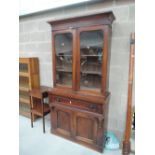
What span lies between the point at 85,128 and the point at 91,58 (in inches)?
42.8

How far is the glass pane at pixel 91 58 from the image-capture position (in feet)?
6.40

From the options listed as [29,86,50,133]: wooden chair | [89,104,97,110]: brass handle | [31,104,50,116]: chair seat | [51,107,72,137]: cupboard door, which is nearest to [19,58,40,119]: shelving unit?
[29,86,50,133]: wooden chair

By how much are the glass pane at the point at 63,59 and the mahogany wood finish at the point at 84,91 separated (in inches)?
0.7

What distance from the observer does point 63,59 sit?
2.35 meters

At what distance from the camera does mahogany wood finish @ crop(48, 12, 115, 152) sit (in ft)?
6.07

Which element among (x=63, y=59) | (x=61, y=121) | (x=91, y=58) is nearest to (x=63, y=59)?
(x=63, y=59)

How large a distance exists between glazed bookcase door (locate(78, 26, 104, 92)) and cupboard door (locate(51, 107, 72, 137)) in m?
0.52

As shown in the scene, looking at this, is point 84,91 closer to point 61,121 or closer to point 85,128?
point 85,128

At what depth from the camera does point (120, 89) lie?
2.13 meters

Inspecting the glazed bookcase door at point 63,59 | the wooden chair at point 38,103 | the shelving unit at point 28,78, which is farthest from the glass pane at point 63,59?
the shelving unit at point 28,78

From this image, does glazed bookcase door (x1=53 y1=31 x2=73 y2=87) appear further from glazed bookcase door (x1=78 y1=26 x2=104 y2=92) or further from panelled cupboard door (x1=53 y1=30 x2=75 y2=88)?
glazed bookcase door (x1=78 y1=26 x2=104 y2=92)
